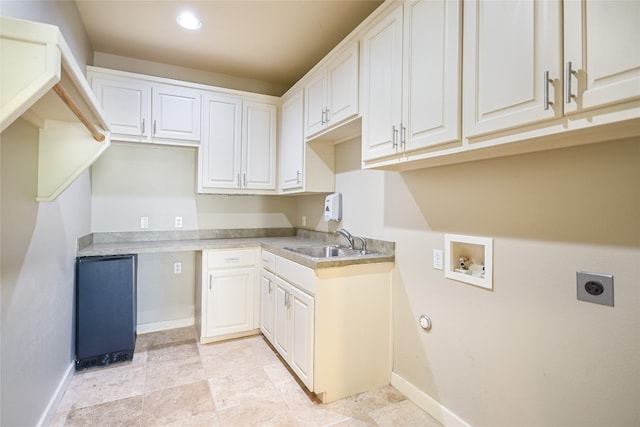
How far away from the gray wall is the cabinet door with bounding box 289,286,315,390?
4.68 feet

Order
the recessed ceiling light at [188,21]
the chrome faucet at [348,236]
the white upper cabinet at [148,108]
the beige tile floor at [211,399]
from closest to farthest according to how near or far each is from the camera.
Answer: the beige tile floor at [211,399], the recessed ceiling light at [188,21], the chrome faucet at [348,236], the white upper cabinet at [148,108]

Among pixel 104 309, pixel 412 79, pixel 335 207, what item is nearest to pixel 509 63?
pixel 412 79

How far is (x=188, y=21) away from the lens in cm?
246

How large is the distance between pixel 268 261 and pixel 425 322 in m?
1.41

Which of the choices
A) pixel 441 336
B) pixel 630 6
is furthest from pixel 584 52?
pixel 441 336

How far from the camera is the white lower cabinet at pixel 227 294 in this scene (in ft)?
9.40

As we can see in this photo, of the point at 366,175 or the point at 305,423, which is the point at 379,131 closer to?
the point at 366,175

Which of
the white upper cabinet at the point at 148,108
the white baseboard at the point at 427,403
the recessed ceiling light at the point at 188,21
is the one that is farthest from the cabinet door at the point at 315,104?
the white baseboard at the point at 427,403

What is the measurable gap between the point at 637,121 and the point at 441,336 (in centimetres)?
138

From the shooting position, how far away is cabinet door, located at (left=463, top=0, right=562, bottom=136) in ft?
3.51

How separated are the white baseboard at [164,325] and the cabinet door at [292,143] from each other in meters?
1.71

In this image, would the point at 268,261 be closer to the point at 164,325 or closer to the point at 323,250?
the point at 323,250

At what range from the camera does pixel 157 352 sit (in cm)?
273

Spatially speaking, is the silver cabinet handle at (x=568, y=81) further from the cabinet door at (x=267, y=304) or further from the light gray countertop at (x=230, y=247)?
the cabinet door at (x=267, y=304)
